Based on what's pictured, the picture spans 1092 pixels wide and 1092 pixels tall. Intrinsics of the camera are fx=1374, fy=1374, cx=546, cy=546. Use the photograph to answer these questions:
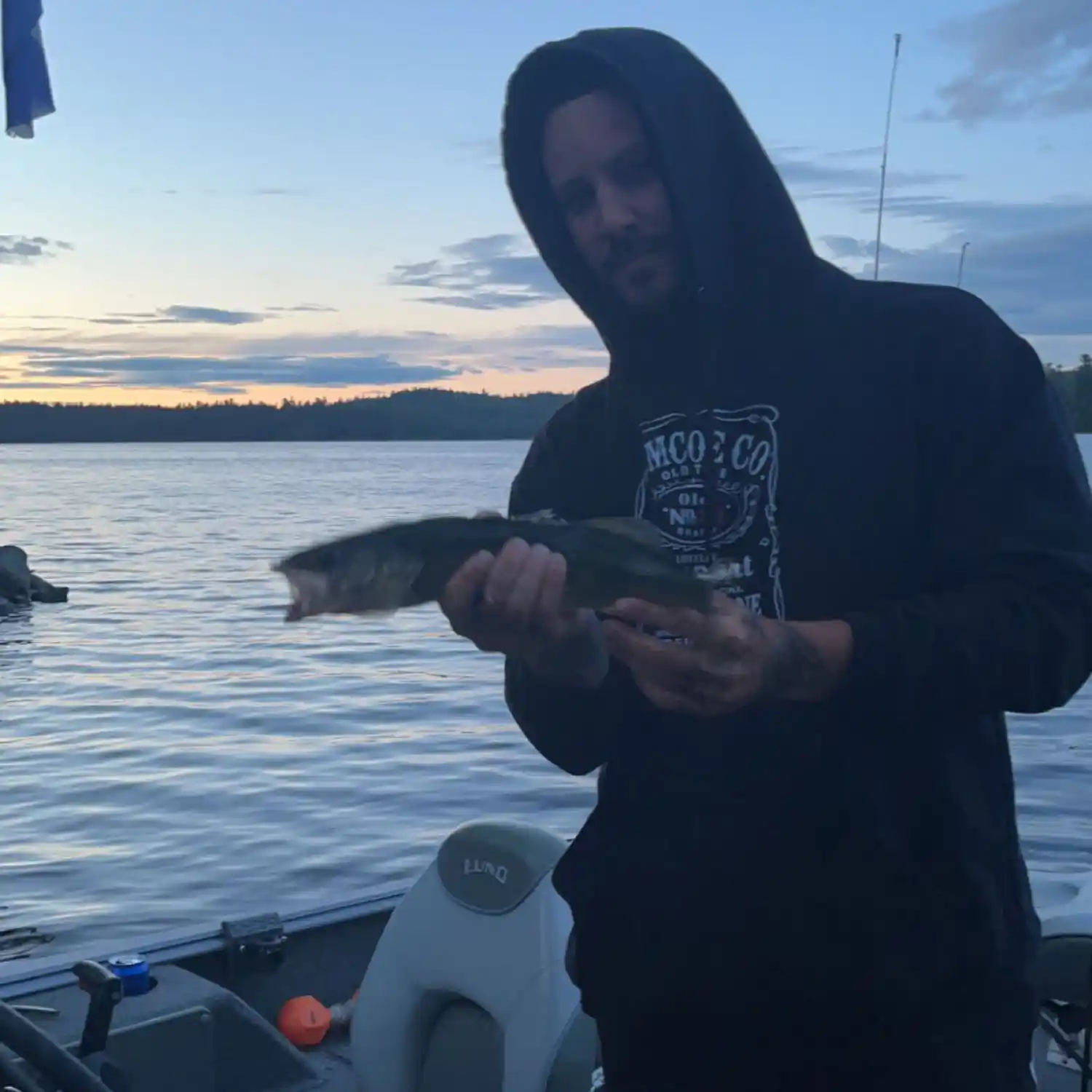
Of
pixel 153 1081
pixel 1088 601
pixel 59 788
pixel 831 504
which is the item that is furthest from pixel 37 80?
pixel 59 788

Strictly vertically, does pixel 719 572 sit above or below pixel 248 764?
above

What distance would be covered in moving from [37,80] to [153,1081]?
5.16 metres

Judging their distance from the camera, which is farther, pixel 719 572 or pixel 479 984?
pixel 479 984

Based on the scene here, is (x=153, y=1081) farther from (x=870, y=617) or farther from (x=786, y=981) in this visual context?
(x=870, y=617)

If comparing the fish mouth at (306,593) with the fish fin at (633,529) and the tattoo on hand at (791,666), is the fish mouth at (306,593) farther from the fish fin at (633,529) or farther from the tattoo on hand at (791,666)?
the tattoo on hand at (791,666)

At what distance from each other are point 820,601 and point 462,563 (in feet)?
2.32

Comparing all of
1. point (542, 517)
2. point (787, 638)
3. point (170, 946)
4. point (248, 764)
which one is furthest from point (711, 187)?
point (248, 764)

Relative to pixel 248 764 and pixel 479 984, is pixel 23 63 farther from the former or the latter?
pixel 248 764

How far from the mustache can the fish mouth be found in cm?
93

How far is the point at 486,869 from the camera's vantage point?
447cm

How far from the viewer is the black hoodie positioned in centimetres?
233

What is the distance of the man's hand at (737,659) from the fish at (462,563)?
96mm

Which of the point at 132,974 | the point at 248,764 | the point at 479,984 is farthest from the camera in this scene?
the point at 248,764

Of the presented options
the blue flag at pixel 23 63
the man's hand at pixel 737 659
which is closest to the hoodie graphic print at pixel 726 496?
the man's hand at pixel 737 659
